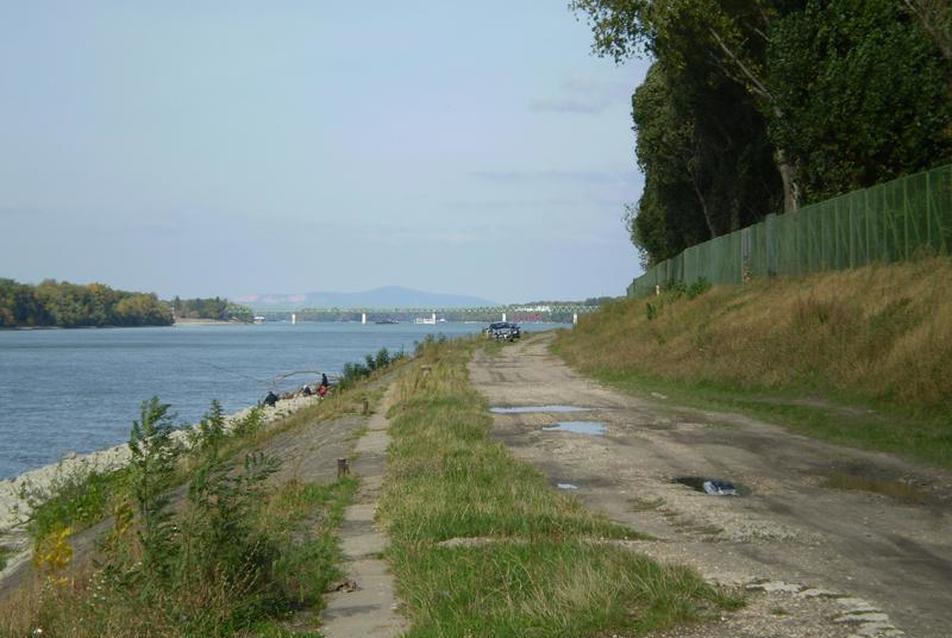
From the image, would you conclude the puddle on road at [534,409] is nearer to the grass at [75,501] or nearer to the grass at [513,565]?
the grass at [75,501]

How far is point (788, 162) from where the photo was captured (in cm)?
3941

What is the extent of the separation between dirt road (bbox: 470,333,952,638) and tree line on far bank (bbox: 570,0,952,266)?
13806 millimetres

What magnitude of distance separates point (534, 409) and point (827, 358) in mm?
6118

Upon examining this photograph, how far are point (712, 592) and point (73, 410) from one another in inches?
2014

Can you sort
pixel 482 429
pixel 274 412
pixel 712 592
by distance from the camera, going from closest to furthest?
pixel 712 592 < pixel 482 429 < pixel 274 412

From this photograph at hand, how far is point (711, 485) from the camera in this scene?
46.8 feet

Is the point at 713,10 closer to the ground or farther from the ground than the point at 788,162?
farther from the ground

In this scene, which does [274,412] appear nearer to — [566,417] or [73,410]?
[73,410]

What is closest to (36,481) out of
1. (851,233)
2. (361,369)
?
(851,233)

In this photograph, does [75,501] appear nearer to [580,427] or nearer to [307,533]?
[580,427]

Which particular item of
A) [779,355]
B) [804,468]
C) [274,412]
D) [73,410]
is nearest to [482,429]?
[804,468]

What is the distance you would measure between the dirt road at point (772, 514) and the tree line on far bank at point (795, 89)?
544 inches

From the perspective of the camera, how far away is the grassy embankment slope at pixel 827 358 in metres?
19.8

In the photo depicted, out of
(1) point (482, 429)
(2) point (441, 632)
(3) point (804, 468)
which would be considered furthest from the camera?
(1) point (482, 429)
